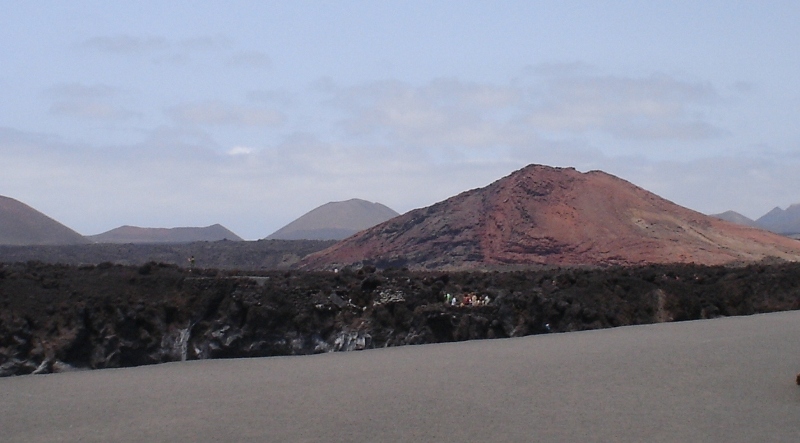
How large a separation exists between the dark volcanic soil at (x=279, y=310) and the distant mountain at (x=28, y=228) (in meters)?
Answer: 101

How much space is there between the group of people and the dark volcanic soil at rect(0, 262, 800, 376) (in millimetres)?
226

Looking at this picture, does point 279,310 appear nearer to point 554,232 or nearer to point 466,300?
point 466,300

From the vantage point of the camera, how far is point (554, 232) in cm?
4906

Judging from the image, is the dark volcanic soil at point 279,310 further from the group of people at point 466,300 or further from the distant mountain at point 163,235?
the distant mountain at point 163,235

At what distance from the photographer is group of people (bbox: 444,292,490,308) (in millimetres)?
20234

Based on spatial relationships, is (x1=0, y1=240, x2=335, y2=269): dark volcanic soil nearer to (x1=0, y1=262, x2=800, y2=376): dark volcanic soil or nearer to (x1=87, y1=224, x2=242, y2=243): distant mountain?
(x1=0, y1=262, x2=800, y2=376): dark volcanic soil

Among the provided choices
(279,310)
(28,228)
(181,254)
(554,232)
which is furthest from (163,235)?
(279,310)

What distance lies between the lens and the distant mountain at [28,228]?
11457cm

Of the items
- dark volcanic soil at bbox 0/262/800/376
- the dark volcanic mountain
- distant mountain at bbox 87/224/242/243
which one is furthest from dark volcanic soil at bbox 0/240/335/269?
distant mountain at bbox 87/224/242/243

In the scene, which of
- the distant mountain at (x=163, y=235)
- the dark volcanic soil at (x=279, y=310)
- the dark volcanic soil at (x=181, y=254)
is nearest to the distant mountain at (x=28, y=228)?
the dark volcanic soil at (x=181, y=254)

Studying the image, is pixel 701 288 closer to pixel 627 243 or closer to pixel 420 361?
pixel 420 361

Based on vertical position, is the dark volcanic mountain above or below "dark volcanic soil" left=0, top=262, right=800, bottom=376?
above

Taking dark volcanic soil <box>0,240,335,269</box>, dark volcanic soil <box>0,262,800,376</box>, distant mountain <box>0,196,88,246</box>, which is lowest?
dark volcanic soil <box>0,262,800,376</box>

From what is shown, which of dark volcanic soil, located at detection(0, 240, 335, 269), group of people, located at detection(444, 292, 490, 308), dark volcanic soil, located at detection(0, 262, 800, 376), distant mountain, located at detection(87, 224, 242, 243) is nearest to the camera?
dark volcanic soil, located at detection(0, 262, 800, 376)
